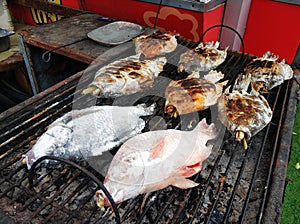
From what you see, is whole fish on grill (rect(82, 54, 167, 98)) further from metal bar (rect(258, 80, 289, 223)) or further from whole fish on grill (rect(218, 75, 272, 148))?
metal bar (rect(258, 80, 289, 223))

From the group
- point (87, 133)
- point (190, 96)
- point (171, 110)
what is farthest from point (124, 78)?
point (87, 133)

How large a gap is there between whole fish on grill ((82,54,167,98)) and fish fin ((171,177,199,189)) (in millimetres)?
1175

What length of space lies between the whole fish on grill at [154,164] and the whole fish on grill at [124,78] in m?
0.76

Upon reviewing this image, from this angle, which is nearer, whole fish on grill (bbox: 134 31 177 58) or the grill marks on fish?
the grill marks on fish

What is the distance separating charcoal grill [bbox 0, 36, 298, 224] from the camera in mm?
1727

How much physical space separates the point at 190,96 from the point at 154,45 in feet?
Answer: 3.83

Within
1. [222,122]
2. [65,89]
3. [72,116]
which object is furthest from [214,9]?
[72,116]

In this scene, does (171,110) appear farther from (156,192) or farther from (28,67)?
(28,67)

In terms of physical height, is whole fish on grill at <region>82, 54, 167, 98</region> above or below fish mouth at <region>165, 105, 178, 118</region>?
above

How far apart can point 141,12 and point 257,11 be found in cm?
229

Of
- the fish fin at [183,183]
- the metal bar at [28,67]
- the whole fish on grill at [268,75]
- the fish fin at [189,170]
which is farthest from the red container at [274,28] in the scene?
the metal bar at [28,67]

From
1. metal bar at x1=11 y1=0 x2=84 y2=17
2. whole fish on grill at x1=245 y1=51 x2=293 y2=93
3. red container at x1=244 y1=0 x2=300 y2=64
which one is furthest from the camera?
metal bar at x1=11 y1=0 x2=84 y2=17

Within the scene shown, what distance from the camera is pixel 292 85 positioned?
302 cm

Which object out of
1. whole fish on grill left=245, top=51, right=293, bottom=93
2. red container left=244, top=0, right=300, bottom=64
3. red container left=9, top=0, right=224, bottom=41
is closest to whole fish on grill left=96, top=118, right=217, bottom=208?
whole fish on grill left=245, top=51, right=293, bottom=93
